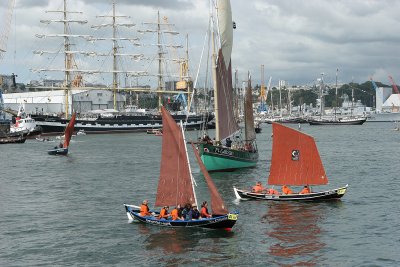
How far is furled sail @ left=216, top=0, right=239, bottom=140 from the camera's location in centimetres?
6788

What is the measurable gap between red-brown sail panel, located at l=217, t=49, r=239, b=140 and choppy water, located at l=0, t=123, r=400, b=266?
5.23 meters

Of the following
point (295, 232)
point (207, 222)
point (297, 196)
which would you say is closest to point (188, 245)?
point (207, 222)

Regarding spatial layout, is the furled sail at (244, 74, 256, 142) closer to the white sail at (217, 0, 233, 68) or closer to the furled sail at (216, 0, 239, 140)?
the furled sail at (216, 0, 239, 140)

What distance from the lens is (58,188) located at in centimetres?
6209

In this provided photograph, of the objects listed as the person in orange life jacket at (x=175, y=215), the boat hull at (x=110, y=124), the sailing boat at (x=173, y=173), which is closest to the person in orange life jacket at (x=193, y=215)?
the person in orange life jacket at (x=175, y=215)

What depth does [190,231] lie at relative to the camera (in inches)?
1522

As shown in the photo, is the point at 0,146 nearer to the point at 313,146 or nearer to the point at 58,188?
the point at 58,188

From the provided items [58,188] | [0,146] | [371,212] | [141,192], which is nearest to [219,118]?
[141,192]

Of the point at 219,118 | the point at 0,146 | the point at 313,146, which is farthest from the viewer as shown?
the point at 0,146

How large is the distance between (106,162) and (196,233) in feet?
174

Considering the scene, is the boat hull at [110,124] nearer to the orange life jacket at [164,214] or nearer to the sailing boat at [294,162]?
the sailing boat at [294,162]

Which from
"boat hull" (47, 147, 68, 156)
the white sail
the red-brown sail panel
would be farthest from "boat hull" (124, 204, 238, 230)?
"boat hull" (47, 147, 68, 156)

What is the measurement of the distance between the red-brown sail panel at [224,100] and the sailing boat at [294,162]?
17.8m

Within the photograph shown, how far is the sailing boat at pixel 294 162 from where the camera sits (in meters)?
49.5
